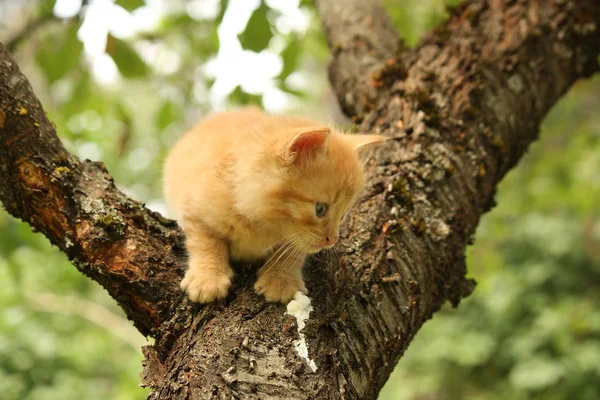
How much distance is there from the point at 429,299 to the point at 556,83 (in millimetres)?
1197

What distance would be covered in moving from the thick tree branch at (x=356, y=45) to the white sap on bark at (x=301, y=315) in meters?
1.03

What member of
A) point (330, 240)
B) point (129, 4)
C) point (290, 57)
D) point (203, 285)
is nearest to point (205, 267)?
point (203, 285)

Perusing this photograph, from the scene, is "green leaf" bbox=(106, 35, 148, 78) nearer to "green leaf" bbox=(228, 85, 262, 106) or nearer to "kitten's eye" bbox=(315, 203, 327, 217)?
"green leaf" bbox=(228, 85, 262, 106)

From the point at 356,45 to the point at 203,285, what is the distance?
Result: 1.48 metres

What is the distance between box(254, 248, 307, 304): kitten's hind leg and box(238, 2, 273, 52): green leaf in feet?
3.52

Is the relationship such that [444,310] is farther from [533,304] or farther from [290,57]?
[290,57]

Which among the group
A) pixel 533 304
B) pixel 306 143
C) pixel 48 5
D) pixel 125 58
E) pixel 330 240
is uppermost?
pixel 48 5

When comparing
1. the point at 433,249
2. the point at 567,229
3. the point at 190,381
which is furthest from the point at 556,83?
the point at 567,229

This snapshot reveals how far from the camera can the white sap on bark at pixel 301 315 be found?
122cm

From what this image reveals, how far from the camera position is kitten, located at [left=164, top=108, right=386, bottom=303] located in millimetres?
1461

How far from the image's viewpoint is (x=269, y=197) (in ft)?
4.98

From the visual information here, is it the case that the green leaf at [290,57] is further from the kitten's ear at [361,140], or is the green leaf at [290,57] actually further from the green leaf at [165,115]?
the kitten's ear at [361,140]

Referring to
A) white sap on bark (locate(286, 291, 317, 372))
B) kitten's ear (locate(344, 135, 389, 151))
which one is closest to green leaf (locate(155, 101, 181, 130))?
kitten's ear (locate(344, 135, 389, 151))

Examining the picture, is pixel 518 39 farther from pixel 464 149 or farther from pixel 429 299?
pixel 429 299
